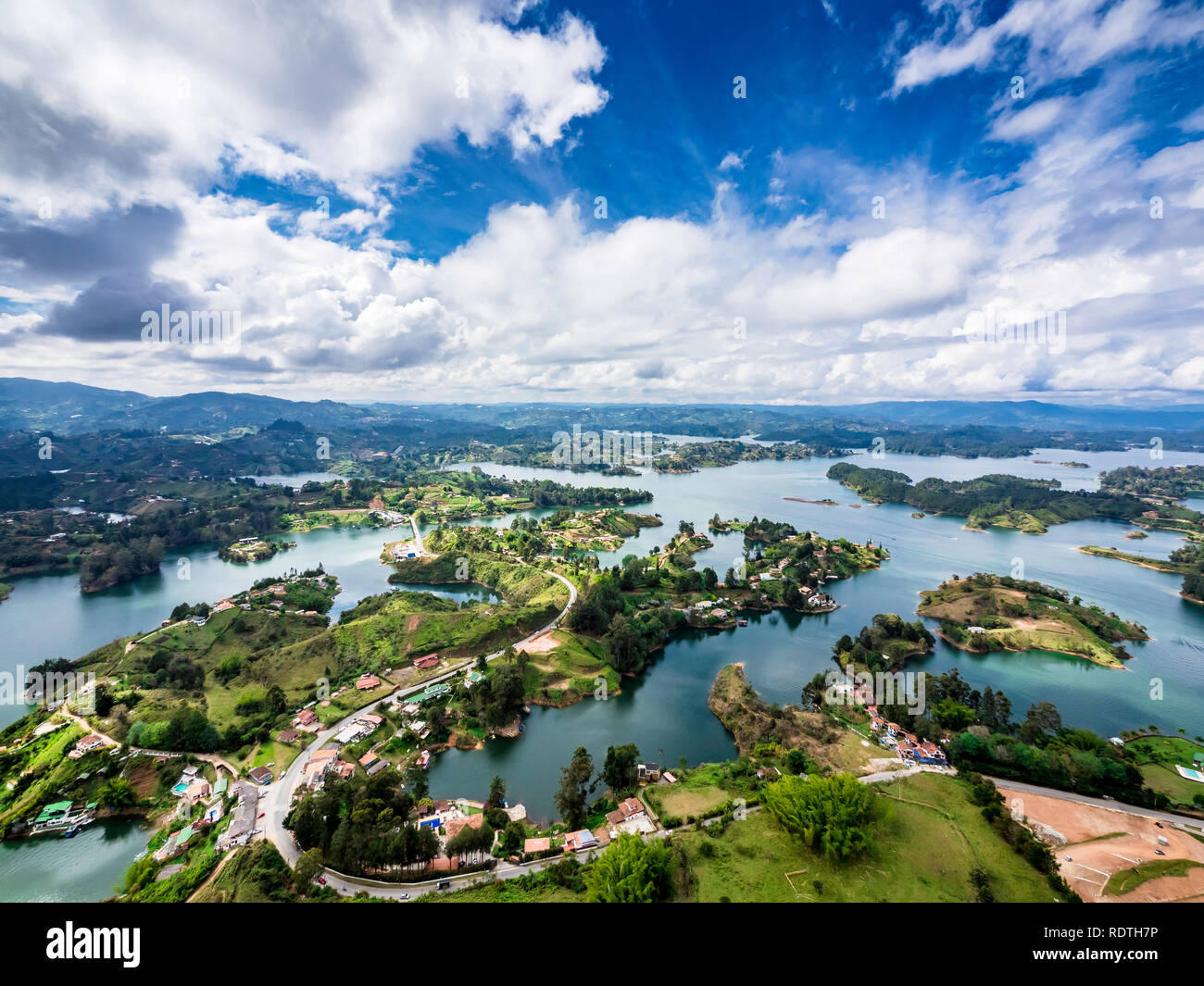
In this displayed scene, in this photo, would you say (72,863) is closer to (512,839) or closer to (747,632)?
(512,839)

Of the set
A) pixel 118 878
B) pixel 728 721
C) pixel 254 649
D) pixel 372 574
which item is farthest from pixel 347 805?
pixel 372 574

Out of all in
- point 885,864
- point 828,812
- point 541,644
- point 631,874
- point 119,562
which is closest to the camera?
point 631,874

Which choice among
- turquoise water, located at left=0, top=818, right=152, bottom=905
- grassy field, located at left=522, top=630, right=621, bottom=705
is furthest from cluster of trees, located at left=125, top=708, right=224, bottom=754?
grassy field, located at left=522, top=630, right=621, bottom=705

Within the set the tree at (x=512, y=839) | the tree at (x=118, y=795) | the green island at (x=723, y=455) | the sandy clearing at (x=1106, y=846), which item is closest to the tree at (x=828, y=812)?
the sandy clearing at (x=1106, y=846)

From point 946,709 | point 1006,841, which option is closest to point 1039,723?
point 946,709

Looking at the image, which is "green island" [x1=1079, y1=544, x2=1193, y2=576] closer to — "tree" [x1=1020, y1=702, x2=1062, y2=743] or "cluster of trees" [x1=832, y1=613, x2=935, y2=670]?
"cluster of trees" [x1=832, y1=613, x2=935, y2=670]

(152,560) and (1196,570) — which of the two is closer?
(1196,570)

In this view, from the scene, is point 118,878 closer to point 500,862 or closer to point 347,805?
point 347,805
